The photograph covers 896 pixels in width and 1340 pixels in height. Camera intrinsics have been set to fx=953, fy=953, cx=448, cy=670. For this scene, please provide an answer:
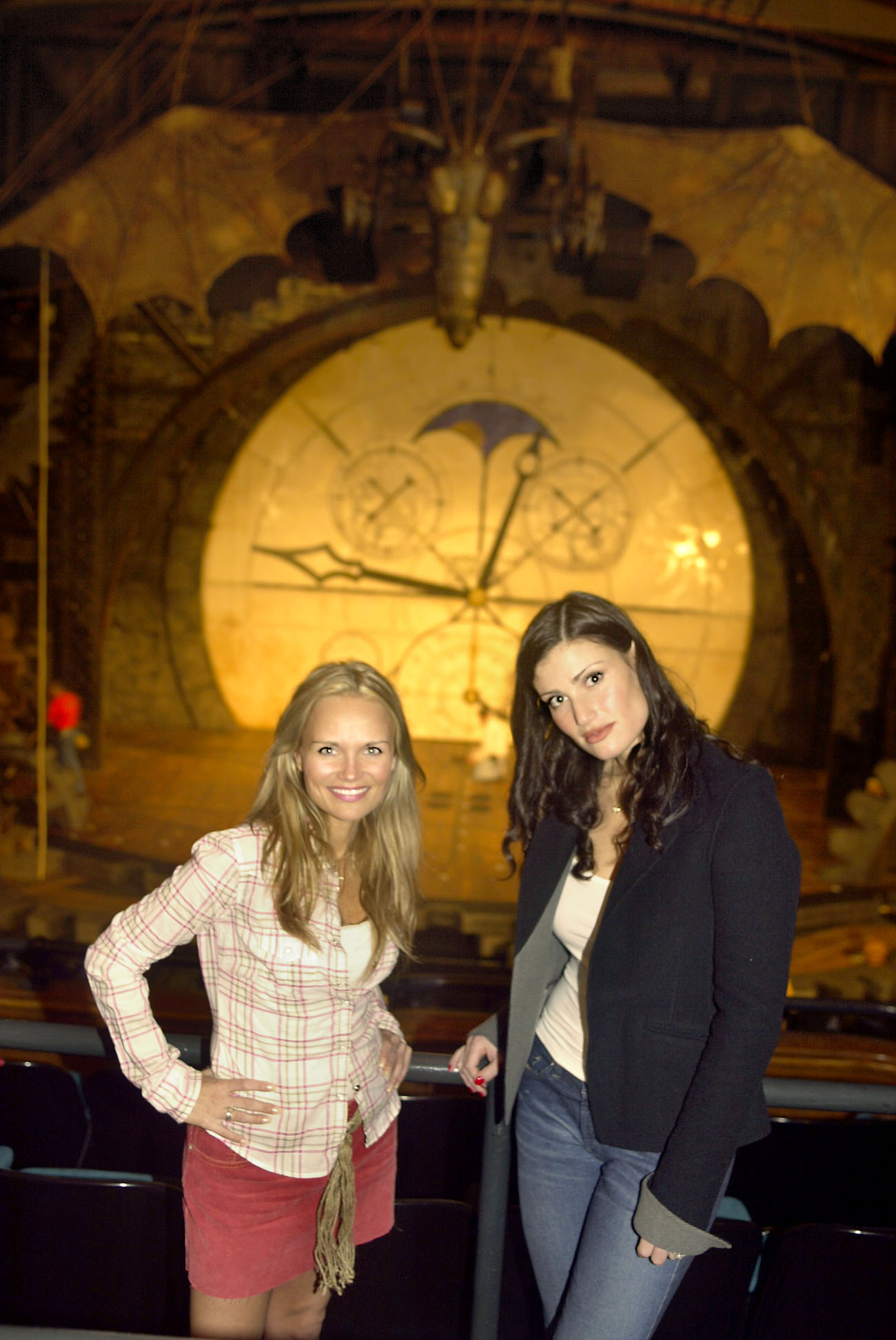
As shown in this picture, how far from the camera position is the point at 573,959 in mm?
1230

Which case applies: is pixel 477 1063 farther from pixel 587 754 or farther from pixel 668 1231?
pixel 587 754

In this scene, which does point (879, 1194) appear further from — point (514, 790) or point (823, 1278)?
point (514, 790)

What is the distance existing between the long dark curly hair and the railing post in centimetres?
33

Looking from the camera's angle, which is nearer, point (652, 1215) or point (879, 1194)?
point (652, 1215)

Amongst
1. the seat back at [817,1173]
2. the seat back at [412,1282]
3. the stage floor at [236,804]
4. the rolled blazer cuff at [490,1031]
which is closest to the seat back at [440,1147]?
the seat back at [412,1282]

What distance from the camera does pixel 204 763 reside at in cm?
336

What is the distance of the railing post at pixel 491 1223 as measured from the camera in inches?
45.1

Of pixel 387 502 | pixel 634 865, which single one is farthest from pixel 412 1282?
pixel 387 502

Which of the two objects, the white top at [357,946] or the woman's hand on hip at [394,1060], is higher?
the white top at [357,946]

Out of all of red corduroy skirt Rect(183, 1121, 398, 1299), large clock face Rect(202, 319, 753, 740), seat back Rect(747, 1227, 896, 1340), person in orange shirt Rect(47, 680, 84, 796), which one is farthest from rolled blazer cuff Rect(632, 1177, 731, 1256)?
person in orange shirt Rect(47, 680, 84, 796)

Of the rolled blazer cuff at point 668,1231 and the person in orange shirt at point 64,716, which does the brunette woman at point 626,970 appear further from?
the person in orange shirt at point 64,716

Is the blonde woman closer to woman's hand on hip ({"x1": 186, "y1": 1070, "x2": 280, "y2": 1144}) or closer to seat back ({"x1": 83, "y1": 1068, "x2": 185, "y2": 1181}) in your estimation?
woman's hand on hip ({"x1": 186, "y1": 1070, "x2": 280, "y2": 1144})

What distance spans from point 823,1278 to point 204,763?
2.56m

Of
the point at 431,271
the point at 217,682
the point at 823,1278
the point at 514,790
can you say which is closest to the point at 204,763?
the point at 217,682
